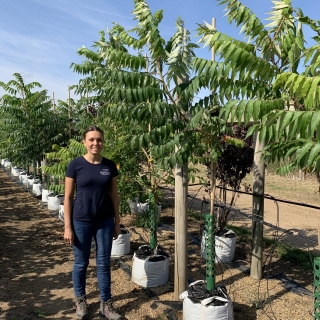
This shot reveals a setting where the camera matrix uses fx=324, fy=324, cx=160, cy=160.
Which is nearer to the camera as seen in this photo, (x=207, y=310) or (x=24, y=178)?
(x=207, y=310)

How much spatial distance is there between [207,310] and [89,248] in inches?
55.8

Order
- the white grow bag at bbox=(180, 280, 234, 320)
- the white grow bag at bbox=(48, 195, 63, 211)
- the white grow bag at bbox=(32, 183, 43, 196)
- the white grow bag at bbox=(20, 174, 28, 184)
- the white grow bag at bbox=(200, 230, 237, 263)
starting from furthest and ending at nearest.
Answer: the white grow bag at bbox=(20, 174, 28, 184) < the white grow bag at bbox=(32, 183, 43, 196) < the white grow bag at bbox=(48, 195, 63, 211) < the white grow bag at bbox=(200, 230, 237, 263) < the white grow bag at bbox=(180, 280, 234, 320)

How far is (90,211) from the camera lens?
11.5 ft

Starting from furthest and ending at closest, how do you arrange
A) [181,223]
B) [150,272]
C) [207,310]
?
[150,272] < [181,223] < [207,310]

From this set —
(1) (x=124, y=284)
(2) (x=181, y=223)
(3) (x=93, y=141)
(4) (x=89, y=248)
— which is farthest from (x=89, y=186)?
(1) (x=124, y=284)

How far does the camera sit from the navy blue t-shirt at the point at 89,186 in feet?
11.3

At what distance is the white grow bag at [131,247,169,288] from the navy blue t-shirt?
128 centimetres

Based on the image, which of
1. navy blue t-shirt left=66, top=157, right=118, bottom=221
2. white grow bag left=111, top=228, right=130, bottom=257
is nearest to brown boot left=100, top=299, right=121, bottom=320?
navy blue t-shirt left=66, top=157, right=118, bottom=221

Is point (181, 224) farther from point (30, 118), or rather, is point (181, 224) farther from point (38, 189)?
point (38, 189)

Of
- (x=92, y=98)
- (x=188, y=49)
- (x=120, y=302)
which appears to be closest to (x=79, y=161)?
(x=188, y=49)

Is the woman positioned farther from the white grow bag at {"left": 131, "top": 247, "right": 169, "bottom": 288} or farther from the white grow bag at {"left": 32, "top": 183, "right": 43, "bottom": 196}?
the white grow bag at {"left": 32, "top": 183, "right": 43, "bottom": 196}

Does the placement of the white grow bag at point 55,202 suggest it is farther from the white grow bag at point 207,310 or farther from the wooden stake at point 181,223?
the white grow bag at point 207,310

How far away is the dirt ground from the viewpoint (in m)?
3.79

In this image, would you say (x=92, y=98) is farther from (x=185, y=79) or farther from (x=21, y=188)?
(x=21, y=188)
